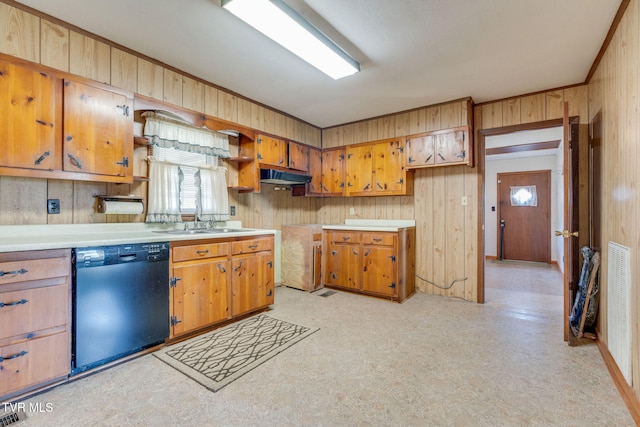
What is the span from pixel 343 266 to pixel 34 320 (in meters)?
3.16

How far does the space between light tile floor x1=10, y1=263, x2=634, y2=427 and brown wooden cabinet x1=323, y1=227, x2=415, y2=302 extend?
2.83 feet

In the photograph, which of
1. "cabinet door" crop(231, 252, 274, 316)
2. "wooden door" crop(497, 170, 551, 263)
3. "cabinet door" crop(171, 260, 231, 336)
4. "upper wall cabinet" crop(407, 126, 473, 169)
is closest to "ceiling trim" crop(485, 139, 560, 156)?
"wooden door" crop(497, 170, 551, 263)

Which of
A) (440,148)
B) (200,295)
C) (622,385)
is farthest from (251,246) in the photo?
(622,385)

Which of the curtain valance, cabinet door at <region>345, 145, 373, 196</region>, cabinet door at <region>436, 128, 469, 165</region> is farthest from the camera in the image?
cabinet door at <region>345, 145, 373, 196</region>

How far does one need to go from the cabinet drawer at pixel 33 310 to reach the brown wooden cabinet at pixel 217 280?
69 cm

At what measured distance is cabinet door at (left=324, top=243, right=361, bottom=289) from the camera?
4.00 m

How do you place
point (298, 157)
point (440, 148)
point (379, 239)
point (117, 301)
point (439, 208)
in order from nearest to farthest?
1. point (117, 301)
2. point (440, 148)
3. point (379, 239)
4. point (439, 208)
5. point (298, 157)

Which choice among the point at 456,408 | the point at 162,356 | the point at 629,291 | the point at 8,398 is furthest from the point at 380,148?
the point at 8,398

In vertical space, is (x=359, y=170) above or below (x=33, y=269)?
above

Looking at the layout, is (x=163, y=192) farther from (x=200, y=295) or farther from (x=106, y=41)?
(x=106, y=41)

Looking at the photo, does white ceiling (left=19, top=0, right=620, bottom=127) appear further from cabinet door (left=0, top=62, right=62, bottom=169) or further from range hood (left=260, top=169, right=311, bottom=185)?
range hood (left=260, top=169, right=311, bottom=185)

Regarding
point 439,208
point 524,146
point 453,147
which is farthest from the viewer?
point 524,146

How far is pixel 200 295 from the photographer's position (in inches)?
102

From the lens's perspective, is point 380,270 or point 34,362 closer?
point 34,362
